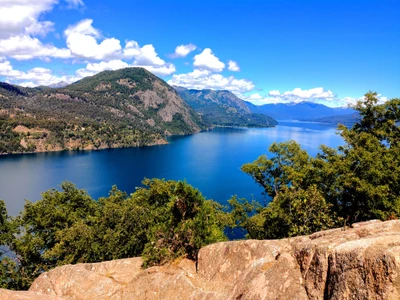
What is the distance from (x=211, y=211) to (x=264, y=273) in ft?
35.5

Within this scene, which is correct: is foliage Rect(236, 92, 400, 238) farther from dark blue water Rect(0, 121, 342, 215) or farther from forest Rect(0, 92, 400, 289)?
dark blue water Rect(0, 121, 342, 215)

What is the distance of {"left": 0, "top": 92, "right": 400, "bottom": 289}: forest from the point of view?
2158cm

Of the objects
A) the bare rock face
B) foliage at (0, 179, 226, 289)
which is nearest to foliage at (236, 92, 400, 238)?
foliage at (0, 179, 226, 289)

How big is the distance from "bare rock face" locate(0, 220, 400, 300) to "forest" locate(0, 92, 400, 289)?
2446 millimetres

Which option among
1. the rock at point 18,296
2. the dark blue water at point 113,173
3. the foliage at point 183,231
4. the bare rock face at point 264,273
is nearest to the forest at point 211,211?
the foliage at point 183,231

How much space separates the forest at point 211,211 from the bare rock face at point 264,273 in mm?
2446

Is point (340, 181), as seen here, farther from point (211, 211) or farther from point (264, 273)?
point (264, 273)

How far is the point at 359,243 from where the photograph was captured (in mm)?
9859

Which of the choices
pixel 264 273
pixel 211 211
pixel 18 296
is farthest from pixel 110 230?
pixel 264 273

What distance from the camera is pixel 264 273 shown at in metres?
12.1

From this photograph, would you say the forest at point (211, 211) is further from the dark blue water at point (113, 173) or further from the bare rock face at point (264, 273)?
the dark blue water at point (113, 173)

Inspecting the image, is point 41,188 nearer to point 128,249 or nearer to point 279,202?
point 128,249

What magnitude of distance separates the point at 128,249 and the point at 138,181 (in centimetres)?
10448

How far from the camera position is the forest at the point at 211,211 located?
70.8ft
